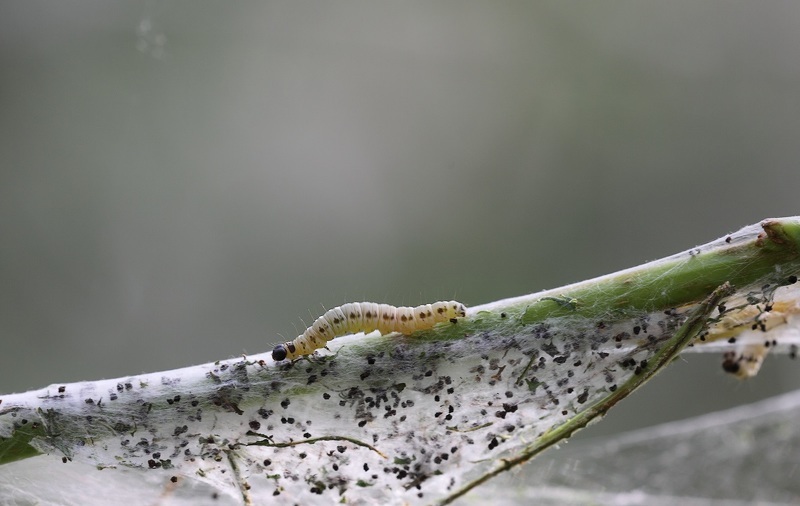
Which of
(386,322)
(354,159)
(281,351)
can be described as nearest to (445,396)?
(386,322)

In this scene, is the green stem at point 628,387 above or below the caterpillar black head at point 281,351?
below

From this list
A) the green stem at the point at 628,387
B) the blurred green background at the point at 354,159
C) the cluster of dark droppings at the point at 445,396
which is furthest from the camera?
the blurred green background at the point at 354,159

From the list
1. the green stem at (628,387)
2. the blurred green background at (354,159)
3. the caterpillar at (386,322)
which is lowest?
the green stem at (628,387)

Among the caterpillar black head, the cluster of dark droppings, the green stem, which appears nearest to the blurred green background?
the cluster of dark droppings

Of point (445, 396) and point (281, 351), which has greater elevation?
point (281, 351)

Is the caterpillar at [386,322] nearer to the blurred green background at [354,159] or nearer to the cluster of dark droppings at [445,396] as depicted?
the cluster of dark droppings at [445,396]

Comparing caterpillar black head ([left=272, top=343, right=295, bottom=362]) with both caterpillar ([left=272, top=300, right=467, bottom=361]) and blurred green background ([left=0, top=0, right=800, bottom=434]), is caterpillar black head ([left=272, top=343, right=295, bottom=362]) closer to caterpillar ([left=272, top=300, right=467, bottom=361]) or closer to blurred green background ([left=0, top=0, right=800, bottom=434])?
caterpillar ([left=272, top=300, right=467, bottom=361])

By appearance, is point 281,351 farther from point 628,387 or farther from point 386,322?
point 628,387

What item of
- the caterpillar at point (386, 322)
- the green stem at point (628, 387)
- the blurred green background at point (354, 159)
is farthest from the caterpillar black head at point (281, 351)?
the blurred green background at point (354, 159)

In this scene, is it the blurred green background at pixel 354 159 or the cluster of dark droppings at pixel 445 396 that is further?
the blurred green background at pixel 354 159
